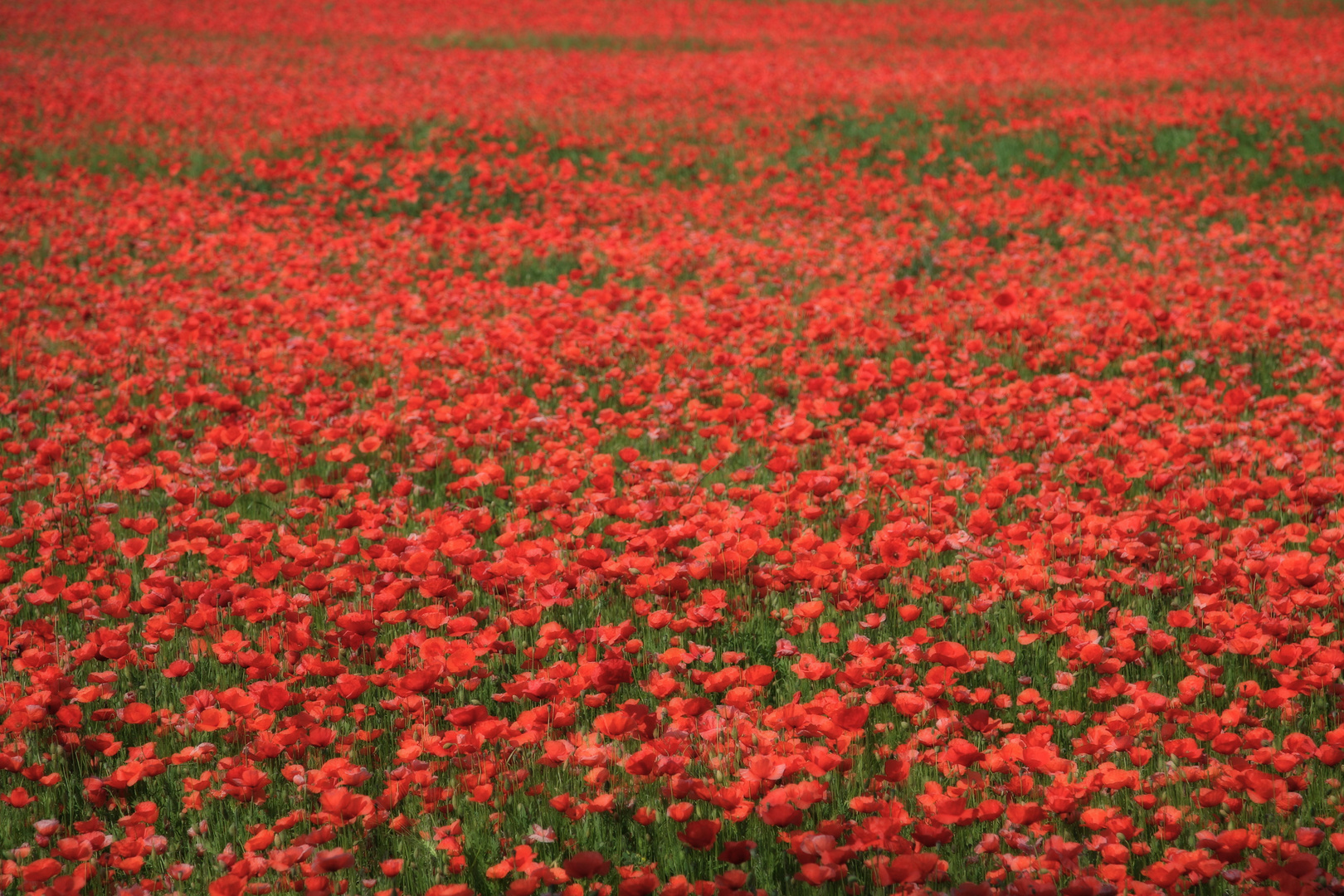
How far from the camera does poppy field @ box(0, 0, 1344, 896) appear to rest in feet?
8.06

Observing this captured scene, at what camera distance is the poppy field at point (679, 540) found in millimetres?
2457

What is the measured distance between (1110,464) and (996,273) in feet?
12.3

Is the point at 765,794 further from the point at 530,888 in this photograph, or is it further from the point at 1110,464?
the point at 1110,464

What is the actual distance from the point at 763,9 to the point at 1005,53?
9983mm

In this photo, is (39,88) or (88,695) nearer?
(88,695)

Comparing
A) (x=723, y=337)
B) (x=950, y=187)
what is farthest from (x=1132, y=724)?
(x=950, y=187)

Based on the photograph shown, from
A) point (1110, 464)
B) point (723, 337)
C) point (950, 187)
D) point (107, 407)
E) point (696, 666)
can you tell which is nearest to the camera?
point (696, 666)

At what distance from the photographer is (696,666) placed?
10.6ft

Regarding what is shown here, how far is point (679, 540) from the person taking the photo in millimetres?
3869

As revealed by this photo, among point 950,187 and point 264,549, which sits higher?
point 950,187

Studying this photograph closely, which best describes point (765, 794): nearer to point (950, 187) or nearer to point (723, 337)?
point (723, 337)

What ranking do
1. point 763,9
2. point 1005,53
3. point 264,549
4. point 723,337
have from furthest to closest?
1. point 763,9
2. point 1005,53
3. point 723,337
4. point 264,549

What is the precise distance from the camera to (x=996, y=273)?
25.7 ft

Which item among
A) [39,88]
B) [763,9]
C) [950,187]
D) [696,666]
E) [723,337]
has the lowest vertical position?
[696,666]
